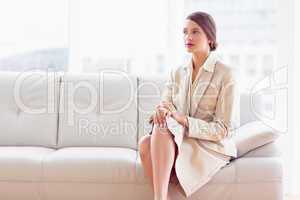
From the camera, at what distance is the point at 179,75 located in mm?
2852

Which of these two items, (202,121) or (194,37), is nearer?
(202,121)

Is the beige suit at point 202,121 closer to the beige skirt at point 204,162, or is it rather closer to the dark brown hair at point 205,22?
the beige skirt at point 204,162

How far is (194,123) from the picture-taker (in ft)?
8.45

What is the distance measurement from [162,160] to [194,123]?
0.31 metres

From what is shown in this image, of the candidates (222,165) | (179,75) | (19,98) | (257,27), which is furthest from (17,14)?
(222,165)

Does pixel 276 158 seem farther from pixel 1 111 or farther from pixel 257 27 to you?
pixel 1 111

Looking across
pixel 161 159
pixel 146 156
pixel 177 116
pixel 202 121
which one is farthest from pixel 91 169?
pixel 202 121

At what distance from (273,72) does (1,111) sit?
217cm

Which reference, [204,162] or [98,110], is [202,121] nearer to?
[204,162]

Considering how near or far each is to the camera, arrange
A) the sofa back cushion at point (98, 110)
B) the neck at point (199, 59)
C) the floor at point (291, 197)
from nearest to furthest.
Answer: the neck at point (199, 59)
the sofa back cushion at point (98, 110)
the floor at point (291, 197)

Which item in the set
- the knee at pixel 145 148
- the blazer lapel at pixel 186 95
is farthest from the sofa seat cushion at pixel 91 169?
the blazer lapel at pixel 186 95

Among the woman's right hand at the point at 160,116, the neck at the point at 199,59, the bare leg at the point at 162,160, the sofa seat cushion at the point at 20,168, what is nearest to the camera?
the bare leg at the point at 162,160

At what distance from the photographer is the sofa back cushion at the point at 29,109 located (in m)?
3.13

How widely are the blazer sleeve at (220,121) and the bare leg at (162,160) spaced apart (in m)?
0.18
